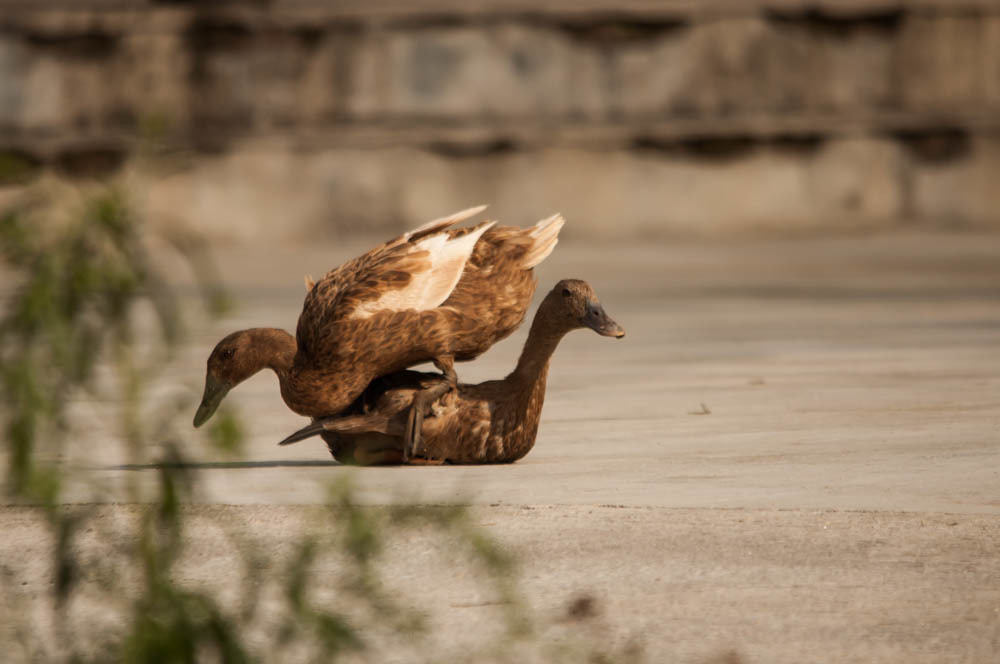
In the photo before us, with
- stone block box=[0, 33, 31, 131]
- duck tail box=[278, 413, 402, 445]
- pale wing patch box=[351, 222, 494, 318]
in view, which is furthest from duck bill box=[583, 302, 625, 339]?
stone block box=[0, 33, 31, 131]

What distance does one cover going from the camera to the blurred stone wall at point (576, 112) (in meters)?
18.6

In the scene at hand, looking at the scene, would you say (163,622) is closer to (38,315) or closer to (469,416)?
(38,315)

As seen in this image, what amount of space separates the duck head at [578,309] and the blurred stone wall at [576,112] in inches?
503

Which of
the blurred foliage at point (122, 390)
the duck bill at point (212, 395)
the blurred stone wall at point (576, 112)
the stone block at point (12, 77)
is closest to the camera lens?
the blurred foliage at point (122, 390)

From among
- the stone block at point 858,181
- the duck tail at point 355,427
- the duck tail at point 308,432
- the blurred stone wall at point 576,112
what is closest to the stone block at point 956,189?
the blurred stone wall at point 576,112

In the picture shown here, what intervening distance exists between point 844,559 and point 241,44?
49.4 feet

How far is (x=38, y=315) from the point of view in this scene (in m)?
2.99

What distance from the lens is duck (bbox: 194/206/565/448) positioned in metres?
5.88

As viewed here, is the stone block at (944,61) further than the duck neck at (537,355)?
Yes

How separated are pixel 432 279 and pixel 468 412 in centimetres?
51

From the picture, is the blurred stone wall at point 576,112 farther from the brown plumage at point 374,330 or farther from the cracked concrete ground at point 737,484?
the brown plumage at point 374,330

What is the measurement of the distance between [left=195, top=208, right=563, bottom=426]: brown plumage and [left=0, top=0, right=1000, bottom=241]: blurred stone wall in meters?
12.5

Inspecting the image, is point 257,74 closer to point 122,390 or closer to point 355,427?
point 355,427

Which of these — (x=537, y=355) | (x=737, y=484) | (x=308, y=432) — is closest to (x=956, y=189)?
(x=537, y=355)
